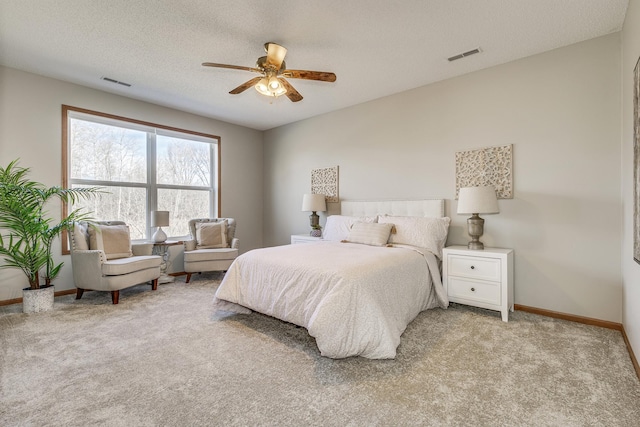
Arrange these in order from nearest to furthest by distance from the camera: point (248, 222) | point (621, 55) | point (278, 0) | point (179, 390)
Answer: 1. point (179, 390)
2. point (278, 0)
3. point (621, 55)
4. point (248, 222)

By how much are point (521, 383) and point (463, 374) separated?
12.7 inches

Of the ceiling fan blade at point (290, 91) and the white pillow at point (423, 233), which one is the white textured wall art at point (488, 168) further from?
the ceiling fan blade at point (290, 91)

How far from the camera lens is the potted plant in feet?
10.1

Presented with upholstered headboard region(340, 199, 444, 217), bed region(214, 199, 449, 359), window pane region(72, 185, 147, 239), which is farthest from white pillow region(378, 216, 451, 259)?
window pane region(72, 185, 147, 239)

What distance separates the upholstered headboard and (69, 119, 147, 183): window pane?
3295 mm

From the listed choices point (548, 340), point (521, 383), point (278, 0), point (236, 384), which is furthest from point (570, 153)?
point (236, 384)

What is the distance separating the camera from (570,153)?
114 inches

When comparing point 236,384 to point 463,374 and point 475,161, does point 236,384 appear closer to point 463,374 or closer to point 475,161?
point 463,374

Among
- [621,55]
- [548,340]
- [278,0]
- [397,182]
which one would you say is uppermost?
[278,0]

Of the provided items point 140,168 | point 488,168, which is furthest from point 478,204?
point 140,168

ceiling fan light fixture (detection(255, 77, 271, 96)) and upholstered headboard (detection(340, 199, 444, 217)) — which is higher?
ceiling fan light fixture (detection(255, 77, 271, 96))

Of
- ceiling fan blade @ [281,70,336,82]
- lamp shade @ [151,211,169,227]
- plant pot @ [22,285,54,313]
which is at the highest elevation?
ceiling fan blade @ [281,70,336,82]

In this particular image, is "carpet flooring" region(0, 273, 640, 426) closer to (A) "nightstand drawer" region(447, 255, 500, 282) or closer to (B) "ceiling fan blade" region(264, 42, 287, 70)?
(A) "nightstand drawer" region(447, 255, 500, 282)

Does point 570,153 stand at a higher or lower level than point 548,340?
higher
